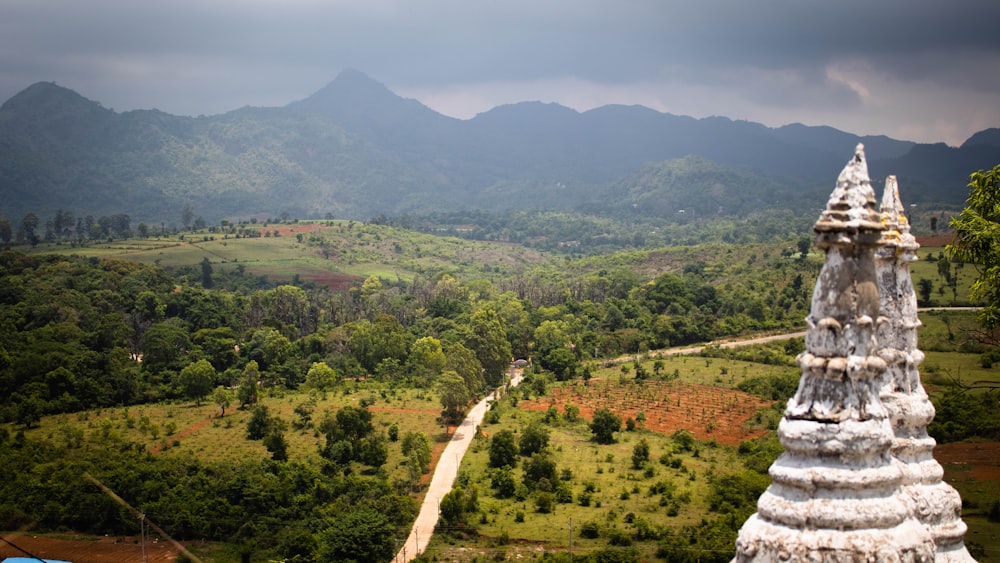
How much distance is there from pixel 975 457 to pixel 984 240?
101 feet

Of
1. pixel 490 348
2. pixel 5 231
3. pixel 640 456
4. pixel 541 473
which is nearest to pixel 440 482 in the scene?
pixel 541 473

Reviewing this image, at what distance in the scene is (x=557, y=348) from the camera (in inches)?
3583

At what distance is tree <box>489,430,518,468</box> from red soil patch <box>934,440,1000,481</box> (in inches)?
949

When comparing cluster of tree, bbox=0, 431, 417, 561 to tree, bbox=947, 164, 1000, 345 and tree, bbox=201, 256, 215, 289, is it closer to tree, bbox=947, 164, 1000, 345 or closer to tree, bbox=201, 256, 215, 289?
tree, bbox=947, 164, 1000, 345

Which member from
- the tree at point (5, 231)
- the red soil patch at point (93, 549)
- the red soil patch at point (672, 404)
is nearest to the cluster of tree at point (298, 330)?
the red soil patch at point (672, 404)

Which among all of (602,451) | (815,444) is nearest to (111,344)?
(602,451)

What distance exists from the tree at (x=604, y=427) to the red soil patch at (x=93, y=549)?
29.3 meters

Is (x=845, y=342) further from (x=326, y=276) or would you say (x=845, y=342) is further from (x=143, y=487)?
(x=326, y=276)

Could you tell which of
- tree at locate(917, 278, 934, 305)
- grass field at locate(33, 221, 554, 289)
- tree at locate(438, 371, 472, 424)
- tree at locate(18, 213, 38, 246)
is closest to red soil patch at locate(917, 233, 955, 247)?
tree at locate(917, 278, 934, 305)

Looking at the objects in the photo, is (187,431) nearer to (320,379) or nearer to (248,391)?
(248,391)

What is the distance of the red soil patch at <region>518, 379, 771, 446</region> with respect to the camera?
2638 inches

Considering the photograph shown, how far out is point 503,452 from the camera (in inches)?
2287

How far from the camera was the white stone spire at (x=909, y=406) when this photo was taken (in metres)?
10.2

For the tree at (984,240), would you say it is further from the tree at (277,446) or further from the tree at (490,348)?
the tree at (490,348)
